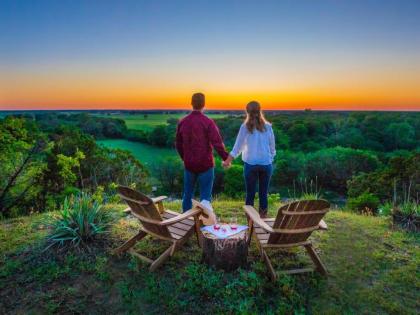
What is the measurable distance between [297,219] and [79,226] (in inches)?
121

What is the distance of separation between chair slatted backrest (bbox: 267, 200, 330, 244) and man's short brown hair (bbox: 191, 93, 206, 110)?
203 centimetres

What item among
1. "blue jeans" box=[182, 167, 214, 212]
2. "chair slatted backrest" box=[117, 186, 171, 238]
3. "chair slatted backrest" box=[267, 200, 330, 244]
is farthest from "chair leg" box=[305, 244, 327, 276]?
"chair slatted backrest" box=[117, 186, 171, 238]

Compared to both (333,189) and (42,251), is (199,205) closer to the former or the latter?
(42,251)

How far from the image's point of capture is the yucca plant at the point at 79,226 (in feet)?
15.4

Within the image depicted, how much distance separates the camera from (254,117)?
5047mm

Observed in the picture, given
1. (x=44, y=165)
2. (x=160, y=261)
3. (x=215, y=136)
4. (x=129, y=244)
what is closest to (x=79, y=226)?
(x=129, y=244)

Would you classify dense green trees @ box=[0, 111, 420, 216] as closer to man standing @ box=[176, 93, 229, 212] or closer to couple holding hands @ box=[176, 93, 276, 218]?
couple holding hands @ box=[176, 93, 276, 218]

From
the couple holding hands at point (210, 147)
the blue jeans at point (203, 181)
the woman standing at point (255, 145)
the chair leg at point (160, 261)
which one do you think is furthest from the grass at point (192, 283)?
the woman standing at point (255, 145)

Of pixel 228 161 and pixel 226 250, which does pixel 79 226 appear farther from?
pixel 228 161

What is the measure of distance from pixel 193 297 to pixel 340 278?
77.2 inches

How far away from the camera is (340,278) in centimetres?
420

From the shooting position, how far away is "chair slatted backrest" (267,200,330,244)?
12.0 feet

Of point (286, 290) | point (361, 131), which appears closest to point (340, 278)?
point (286, 290)

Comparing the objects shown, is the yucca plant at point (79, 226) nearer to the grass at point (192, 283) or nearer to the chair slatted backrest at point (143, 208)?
the grass at point (192, 283)
